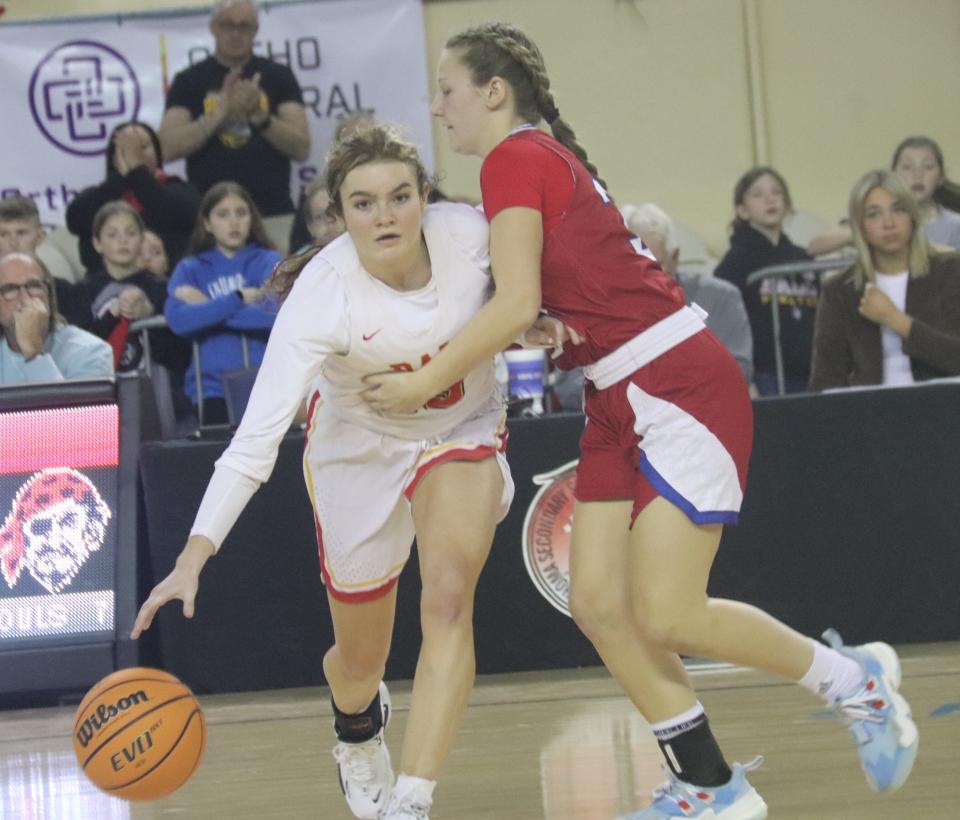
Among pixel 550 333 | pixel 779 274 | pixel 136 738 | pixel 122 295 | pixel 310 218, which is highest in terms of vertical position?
pixel 310 218

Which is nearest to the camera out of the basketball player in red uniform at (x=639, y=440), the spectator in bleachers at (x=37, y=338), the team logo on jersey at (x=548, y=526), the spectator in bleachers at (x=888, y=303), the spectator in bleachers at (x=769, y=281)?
the basketball player in red uniform at (x=639, y=440)

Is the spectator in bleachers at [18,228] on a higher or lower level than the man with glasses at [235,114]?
lower

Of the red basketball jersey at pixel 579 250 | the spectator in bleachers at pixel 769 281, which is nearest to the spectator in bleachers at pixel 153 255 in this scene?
the spectator in bleachers at pixel 769 281

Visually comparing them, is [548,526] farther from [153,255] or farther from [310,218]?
[153,255]

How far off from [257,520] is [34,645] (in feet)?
3.11

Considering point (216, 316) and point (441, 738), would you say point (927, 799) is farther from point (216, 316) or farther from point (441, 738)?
point (216, 316)

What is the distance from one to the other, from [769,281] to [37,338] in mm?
3414

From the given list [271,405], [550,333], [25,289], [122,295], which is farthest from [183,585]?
[122,295]

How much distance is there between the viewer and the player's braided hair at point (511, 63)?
384 centimetres

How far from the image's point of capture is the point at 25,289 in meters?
7.02

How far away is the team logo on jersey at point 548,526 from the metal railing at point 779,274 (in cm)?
150

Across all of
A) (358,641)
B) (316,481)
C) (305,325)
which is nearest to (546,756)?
(358,641)

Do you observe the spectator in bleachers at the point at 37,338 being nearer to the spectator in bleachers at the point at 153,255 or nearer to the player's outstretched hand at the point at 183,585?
the spectator in bleachers at the point at 153,255

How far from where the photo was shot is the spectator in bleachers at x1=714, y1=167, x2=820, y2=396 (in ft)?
25.7
